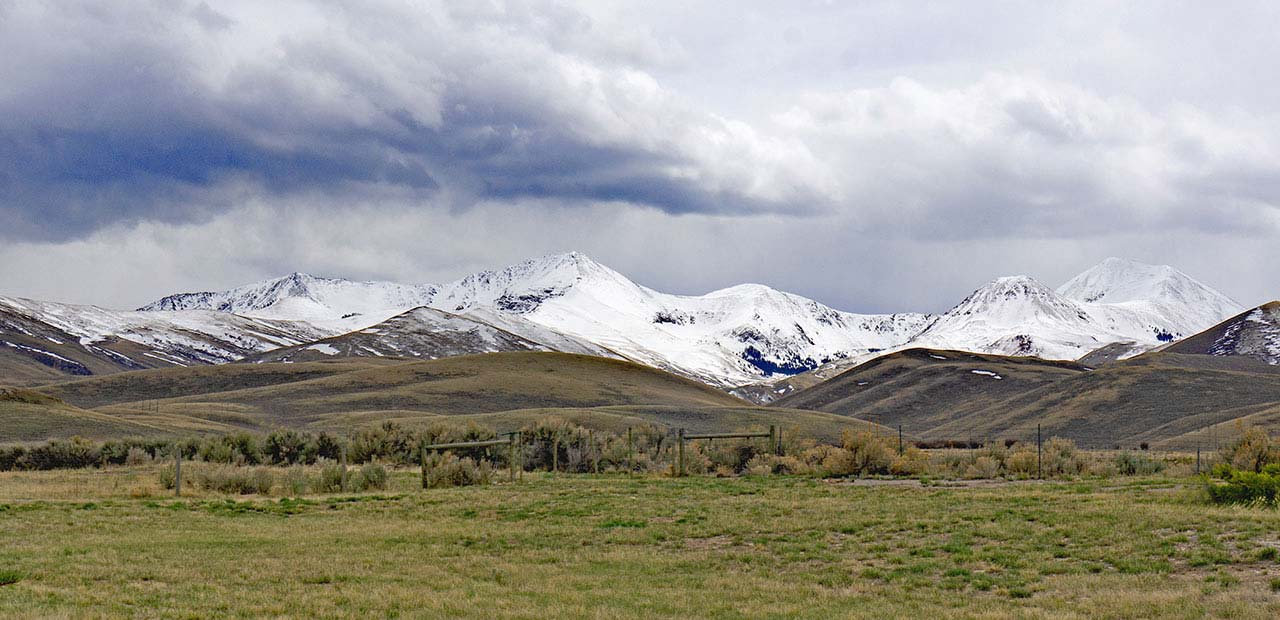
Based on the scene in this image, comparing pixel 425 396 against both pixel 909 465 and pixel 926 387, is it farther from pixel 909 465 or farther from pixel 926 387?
pixel 909 465

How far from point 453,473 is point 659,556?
52.9 ft

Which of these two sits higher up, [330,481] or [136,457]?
[136,457]

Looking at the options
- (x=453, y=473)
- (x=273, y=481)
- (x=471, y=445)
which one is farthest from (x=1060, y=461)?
(x=273, y=481)

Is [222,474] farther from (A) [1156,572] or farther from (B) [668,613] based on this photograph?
(A) [1156,572]

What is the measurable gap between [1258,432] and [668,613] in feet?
80.4

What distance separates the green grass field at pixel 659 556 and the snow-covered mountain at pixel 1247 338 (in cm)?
16315

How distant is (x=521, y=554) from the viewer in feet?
59.3

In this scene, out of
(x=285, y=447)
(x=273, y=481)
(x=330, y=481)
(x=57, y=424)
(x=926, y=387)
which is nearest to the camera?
(x=330, y=481)

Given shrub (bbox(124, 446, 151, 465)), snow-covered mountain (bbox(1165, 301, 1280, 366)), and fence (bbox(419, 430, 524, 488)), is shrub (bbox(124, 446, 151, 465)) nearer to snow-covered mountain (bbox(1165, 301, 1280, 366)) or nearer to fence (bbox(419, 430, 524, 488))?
fence (bbox(419, 430, 524, 488))

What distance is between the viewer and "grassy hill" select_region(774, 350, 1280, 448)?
8600 cm

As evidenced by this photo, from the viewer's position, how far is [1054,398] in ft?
345

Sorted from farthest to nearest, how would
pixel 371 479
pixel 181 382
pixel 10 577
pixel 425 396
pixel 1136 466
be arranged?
pixel 181 382 < pixel 425 396 < pixel 1136 466 < pixel 371 479 < pixel 10 577

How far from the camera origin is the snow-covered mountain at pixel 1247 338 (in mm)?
170000

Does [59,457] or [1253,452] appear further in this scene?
[59,457]
